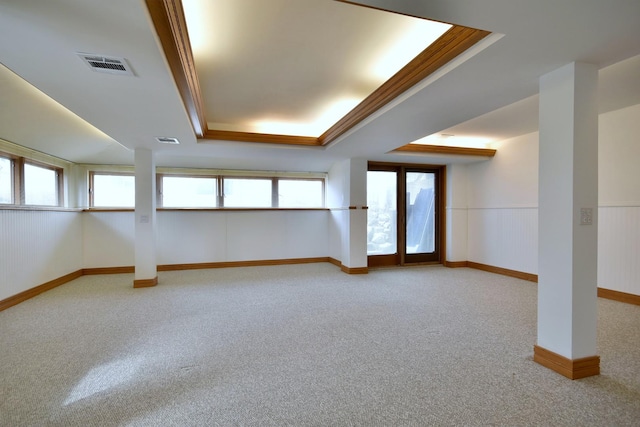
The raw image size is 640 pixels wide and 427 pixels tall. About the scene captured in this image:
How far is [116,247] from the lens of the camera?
17.8 feet

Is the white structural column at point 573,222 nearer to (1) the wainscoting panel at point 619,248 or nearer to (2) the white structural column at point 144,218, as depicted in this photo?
(1) the wainscoting panel at point 619,248

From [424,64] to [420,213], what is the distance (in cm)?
452

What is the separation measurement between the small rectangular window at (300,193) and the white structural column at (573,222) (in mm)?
5080

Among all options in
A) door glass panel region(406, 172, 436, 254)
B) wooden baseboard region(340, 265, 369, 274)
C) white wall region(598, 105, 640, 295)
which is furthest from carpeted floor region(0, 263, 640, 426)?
door glass panel region(406, 172, 436, 254)

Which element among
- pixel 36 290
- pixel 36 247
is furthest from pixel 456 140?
pixel 36 290

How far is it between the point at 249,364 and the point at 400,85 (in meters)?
2.64

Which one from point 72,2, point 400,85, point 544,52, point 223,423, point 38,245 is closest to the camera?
point 72,2

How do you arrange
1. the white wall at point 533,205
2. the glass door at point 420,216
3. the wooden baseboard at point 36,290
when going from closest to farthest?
the wooden baseboard at point 36,290 < the white wall at point 533,205 < the glass door at point 420,216

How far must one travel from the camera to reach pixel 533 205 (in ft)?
15.6

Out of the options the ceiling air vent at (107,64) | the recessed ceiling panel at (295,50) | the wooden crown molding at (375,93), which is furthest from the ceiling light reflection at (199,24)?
the ceiling air vent at (107,64)

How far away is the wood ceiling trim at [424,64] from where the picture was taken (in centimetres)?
182

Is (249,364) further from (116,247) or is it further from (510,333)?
(116,247)

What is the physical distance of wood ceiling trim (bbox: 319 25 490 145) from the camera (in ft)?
5.96

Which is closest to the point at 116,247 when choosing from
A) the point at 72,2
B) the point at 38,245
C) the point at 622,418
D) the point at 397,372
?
the point at 38,245
